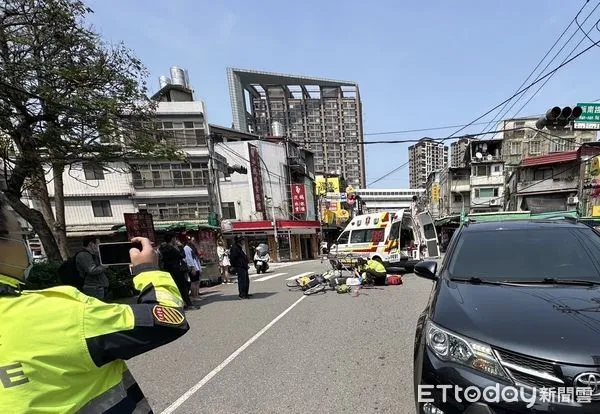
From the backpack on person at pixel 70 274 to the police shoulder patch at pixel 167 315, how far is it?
173 inches

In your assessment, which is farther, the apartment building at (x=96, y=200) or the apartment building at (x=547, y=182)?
the apartment building at (x=547, y=182)

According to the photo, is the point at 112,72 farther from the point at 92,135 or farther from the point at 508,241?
the point at 508,241

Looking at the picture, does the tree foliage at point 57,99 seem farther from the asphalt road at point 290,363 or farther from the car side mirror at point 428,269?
the car side mirror at point 428,269

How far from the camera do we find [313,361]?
386cm

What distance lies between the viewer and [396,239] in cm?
1226

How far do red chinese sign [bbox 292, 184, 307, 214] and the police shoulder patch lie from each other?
94.2ft

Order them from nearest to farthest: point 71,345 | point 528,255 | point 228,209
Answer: point 71,345 < point 528,255 < point 228,209

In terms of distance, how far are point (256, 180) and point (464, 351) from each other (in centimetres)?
2643

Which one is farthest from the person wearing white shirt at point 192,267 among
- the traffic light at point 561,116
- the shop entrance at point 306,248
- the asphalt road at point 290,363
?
the shop entrance at point 306,248

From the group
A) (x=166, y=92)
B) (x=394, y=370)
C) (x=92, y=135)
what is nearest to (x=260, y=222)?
(x=166, y=92)

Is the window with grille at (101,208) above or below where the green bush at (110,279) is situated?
above

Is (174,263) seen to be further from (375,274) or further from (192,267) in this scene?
(375,274)

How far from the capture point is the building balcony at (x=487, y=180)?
121 ft

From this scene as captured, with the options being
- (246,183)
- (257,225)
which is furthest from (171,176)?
(257,225)
